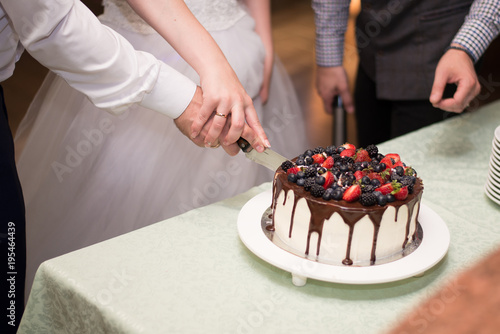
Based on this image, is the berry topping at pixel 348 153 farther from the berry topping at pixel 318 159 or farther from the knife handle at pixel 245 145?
the knife handle at pixel 245 145

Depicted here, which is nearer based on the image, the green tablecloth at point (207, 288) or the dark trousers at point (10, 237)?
the green tablecloth at point (207, 288)

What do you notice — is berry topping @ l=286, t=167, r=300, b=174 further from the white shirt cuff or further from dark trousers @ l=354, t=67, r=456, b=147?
dark trousers @ l=354, t=67, r=456, b=147

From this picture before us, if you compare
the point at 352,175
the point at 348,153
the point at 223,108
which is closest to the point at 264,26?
the point at 223,108

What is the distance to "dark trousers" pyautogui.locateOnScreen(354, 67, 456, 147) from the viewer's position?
1.95m

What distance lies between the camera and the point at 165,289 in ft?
3.04

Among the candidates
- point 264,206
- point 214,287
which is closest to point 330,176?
point 264,206

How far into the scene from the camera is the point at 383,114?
214 centimetres

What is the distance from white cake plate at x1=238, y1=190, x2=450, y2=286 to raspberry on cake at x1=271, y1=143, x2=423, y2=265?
0.04m

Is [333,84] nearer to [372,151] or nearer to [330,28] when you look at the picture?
[330,28]

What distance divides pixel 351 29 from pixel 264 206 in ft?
15.5

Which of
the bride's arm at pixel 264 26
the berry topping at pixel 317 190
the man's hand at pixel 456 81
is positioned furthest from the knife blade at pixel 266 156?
the bride's arm at pixel 264 26

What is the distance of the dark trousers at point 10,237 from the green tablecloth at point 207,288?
7.5 inches

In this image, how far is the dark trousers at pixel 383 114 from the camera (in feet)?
6.40

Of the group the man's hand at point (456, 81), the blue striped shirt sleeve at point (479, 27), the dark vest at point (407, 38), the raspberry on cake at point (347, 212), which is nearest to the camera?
the raspberry on cake at point (347, 212)
